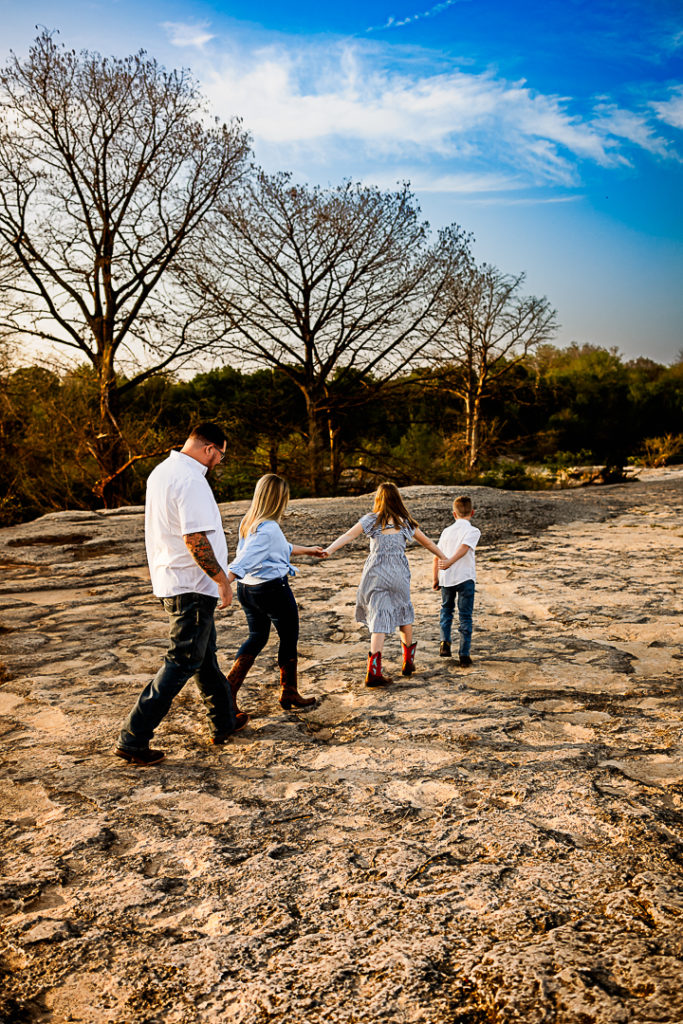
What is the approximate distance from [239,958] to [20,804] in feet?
4.66

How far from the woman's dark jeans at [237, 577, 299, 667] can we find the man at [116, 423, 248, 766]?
26.6 inches

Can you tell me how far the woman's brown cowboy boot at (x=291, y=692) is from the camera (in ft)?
13.6

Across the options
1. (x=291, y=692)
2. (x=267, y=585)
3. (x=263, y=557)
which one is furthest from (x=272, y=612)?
(x=291, y=692)

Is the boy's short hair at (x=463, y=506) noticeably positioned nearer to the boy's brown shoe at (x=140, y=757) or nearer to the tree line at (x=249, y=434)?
the boy's brown shoe at (x=140, y=757)

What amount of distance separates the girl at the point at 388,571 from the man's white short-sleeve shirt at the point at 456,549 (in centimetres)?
29

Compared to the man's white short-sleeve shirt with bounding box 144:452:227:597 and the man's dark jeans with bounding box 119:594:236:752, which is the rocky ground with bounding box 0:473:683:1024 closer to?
the man's dark jeans with bounding box 119:594:236:752

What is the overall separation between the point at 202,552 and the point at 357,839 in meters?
1.44

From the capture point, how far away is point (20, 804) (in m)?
3.01

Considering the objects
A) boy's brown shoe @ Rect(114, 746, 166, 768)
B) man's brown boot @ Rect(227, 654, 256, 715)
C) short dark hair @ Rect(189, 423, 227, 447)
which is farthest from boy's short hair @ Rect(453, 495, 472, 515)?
boy's brown shoe @ Rect(114, 746, 166, 768)

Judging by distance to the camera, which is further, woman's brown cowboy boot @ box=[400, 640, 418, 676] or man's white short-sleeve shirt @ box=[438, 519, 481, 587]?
man's white short-sleeve shirt @ box=[438, 519, 481, 587]

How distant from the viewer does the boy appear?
4898mm

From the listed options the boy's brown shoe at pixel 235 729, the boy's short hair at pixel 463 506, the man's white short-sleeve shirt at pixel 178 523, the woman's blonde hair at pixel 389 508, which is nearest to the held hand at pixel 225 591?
the man's white short-sleeve shirt at pixel 178 523

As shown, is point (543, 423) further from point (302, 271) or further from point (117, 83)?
point (117, 83)

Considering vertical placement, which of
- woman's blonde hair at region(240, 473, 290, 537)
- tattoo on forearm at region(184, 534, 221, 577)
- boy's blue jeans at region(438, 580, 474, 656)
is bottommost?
boy's blue jeans at region(438, 580, 474, 656)
